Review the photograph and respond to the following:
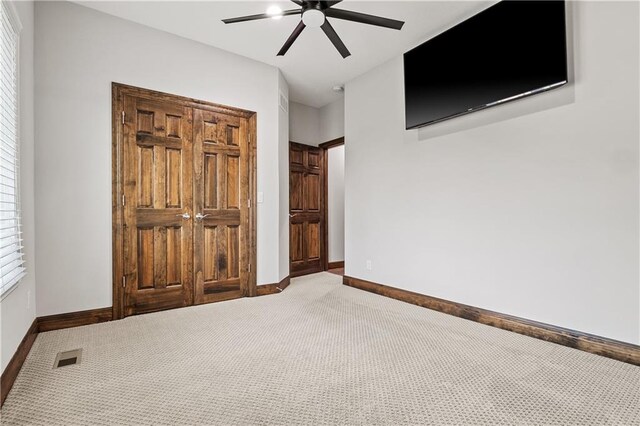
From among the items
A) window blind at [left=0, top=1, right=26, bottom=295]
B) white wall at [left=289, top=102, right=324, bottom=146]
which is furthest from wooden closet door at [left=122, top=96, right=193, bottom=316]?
white wall at [left=289, top=102, right=324, bottom=146]

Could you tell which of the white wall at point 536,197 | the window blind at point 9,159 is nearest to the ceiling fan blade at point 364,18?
the white wall at point 536,197

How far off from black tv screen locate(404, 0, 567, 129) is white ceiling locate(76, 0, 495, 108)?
19 cm

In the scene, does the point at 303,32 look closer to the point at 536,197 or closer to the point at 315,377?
the point at 536,197

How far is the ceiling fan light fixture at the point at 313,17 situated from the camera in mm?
2406

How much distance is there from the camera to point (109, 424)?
157cm

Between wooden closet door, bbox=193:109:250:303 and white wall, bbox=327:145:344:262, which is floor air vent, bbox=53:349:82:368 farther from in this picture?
white wall, bbox=327:145:344:262

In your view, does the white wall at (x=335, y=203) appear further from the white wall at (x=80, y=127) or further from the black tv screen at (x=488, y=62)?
the white wall at (x=80, y=127)

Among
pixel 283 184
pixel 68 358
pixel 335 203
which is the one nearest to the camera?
pixel 68 358

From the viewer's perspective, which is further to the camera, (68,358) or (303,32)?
(303,32)

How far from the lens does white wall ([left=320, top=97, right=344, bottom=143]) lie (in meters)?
5.47

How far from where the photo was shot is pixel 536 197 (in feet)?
8.84

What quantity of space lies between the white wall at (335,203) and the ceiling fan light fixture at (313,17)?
361 centimetres

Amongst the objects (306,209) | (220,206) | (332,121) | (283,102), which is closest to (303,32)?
(283,102)

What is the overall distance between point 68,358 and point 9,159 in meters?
1.41
